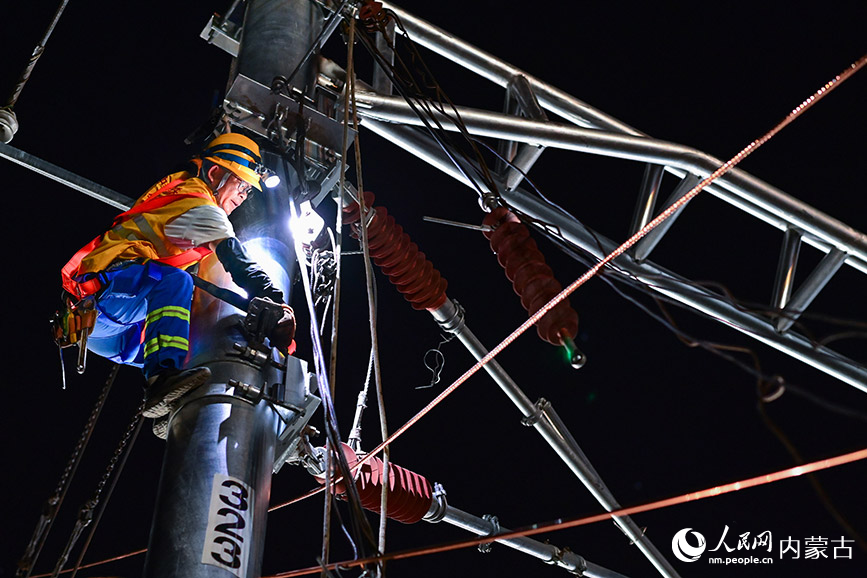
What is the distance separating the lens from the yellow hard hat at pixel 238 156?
4.37 metres

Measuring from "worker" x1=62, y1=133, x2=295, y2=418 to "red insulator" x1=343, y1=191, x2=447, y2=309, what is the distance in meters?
0.91

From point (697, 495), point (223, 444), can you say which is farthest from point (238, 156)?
point (697, 495)

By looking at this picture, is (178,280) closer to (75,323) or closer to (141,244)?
(141,244)

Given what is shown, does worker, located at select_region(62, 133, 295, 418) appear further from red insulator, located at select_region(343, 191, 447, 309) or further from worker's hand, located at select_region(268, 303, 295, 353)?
red insulator, located at select_region(343, 191, 447, 309)

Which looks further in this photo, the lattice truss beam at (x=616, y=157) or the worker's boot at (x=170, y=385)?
the lattice truss beam at (x=616, y=157)

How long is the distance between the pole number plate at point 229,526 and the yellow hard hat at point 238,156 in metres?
1.66

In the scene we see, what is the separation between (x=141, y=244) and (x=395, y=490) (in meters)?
2.03

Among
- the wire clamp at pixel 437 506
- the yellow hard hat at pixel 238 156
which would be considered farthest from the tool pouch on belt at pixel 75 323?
the wire clamp at pixel 437 506

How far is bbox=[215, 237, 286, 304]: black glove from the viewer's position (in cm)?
383

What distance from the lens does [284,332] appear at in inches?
149

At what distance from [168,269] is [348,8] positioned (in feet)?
6.23

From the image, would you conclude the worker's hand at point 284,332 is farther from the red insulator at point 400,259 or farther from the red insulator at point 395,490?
the red insulator at point 400,259

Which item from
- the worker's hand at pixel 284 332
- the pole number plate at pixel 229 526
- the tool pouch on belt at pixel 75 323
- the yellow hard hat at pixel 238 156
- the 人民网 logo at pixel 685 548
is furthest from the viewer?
the 人民网 logo at pixel 685 548

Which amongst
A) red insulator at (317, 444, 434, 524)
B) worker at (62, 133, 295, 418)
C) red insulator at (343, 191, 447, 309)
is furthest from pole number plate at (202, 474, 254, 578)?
red insulator at (343, 191, 447, 309)
